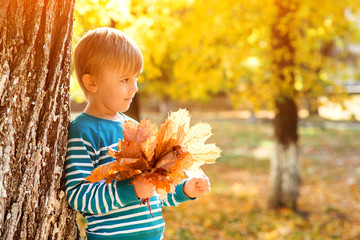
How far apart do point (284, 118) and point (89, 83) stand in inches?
261

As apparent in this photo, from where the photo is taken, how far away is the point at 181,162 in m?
1.43

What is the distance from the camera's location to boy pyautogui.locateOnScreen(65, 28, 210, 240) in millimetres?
1518

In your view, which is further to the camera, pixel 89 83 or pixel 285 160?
pixel 285 160

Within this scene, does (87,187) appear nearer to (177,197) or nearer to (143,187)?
(143,187)

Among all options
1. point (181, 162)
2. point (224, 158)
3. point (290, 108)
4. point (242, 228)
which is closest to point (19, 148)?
point (181, 162)

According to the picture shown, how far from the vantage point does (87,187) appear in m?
1.48

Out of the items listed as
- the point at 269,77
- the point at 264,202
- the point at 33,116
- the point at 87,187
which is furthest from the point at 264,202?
the point at 33,116

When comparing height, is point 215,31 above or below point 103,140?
above

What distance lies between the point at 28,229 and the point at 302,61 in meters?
6.69

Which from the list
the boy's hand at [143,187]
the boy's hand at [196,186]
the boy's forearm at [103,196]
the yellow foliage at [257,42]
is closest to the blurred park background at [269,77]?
the yellow foliage at [257,42]

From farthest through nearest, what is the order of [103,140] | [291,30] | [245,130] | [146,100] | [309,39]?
[146,100] → [245,130] → [309,39] → [291,30] → [103,140]

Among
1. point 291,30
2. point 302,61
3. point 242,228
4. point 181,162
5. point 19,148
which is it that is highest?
point 291,30

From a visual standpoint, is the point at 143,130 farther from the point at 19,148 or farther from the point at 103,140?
the point at 19,148

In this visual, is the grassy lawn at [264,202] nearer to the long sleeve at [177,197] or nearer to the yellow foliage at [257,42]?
the yellow foliage at [257,42]
